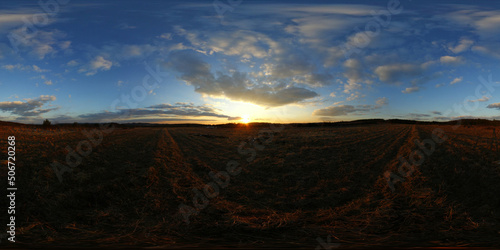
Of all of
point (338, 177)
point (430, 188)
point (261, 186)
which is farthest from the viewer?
point (338, 177)

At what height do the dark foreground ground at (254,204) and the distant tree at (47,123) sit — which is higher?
the distant tree at (47,123)

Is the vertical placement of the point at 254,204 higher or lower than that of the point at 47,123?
lower

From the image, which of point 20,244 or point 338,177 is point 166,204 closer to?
point 20,244

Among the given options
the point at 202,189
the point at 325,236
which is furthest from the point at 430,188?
the point at 202,189

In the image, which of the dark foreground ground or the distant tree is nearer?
the dark foreground ground

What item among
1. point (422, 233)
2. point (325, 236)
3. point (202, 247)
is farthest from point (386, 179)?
point (202, 247)

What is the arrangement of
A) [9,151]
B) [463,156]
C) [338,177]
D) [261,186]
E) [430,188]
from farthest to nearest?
[463,156]
[9,151]
[338,177]
[261,186]
[430,188]

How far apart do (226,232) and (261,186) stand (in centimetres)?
357

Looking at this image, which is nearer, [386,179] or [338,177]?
[386,179]

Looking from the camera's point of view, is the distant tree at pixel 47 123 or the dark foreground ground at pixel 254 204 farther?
the distant tree at pixel 47 123

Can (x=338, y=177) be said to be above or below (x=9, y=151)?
below

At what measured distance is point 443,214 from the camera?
5.32 m

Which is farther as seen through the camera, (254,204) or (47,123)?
(47,123)

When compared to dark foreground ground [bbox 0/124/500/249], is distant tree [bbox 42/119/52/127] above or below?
above
